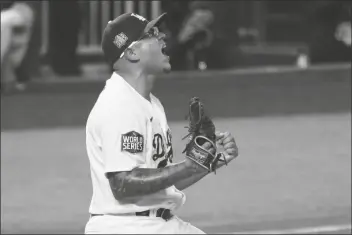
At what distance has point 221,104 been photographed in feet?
50.1

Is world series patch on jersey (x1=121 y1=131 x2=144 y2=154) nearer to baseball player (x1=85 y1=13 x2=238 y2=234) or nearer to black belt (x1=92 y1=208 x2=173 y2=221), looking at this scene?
baseball player (x1=85 y1=13 x2=238 y2=234)

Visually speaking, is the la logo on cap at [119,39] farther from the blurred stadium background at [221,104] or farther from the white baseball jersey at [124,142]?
the blurred stadium background at [221,104]

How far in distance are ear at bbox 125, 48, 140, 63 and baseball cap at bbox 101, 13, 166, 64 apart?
0.07ft

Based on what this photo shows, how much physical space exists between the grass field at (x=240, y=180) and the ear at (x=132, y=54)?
457 centimetres

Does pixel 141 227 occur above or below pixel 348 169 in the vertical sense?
above

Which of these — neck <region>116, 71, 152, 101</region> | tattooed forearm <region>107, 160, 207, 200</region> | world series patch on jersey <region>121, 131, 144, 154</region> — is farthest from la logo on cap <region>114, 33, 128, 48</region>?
tattooed forearm <region>107, 160, 207, 200</region>

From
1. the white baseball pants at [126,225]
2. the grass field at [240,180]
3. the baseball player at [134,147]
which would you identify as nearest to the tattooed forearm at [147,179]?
the baseball player at [134,147]

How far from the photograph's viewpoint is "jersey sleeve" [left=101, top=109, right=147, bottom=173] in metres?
4.41

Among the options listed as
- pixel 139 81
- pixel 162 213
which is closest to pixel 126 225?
pixel 162 213

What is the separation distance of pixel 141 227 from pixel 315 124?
986 cm

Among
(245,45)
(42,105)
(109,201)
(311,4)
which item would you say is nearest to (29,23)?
(42,105)

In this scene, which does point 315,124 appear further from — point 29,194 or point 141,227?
point 141,227

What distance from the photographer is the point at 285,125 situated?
1421cm

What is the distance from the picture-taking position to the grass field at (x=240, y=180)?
31.0 ft
